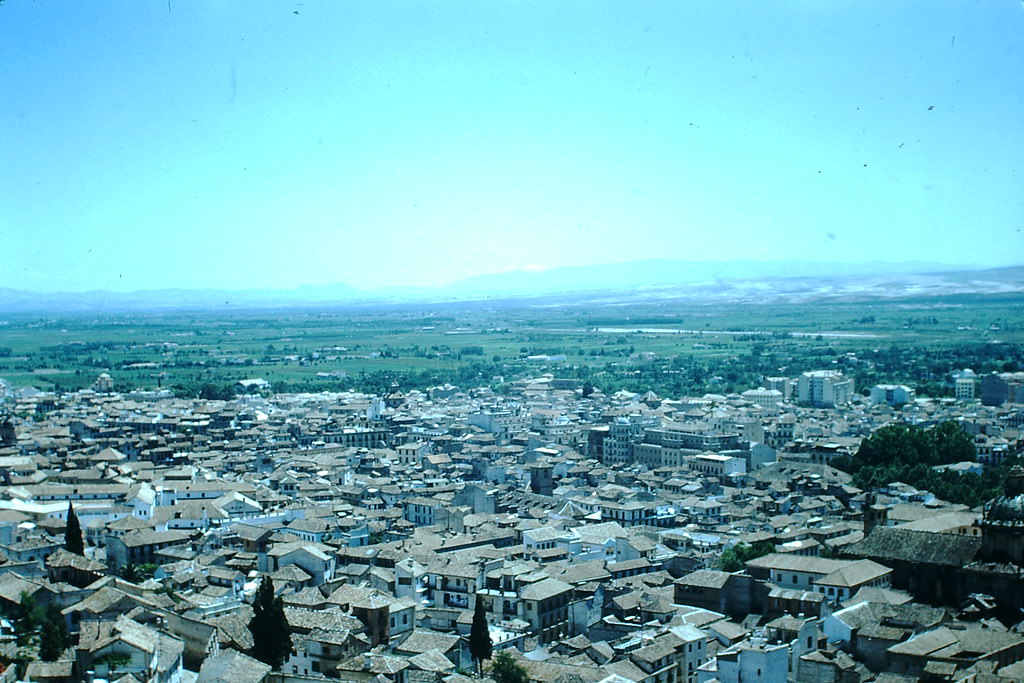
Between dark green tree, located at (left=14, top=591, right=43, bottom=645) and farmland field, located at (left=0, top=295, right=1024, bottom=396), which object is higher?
dark green tree, located at (left=14, top=591, right=43, bottom=645)

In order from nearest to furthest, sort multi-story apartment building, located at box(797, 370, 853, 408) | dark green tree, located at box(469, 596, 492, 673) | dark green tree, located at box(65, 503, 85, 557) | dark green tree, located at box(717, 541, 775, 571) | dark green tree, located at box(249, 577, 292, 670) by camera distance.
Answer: dark green tree, located at box(249, 577, 292, 670) → dark green tree, located at box(469, 596, 492, 673) → dark green tree, located at box(717, 541, 775, 571) → dark green tree, located at box(65, 503, 85, 557) → multi-story apartment building, located at box(797, 370, 853, 408)

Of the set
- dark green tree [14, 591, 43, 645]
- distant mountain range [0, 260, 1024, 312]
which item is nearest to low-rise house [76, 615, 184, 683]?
dark green tree [14, 591, 43, 645]

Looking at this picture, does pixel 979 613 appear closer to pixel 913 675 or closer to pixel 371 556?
pixel 913 675

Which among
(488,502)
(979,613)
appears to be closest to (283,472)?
(488,502)

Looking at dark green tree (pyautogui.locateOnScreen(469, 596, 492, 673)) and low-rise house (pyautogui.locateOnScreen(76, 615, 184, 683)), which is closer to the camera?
low-rise house (pyautogui.locateOnScreen(76, 615, 184, 683))

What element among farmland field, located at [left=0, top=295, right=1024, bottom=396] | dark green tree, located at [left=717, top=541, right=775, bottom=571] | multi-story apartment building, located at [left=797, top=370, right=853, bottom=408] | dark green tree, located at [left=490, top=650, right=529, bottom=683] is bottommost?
farmland field, located at [left=0, top=295, right=1024, bottom=396]

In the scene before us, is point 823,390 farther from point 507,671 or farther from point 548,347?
point 548,347

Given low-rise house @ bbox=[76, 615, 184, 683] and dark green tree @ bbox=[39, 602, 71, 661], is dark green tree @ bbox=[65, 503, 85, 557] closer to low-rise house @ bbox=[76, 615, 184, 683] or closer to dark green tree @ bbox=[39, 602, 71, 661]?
dark green tree @ bbox=[39, 602, 71, 661]
